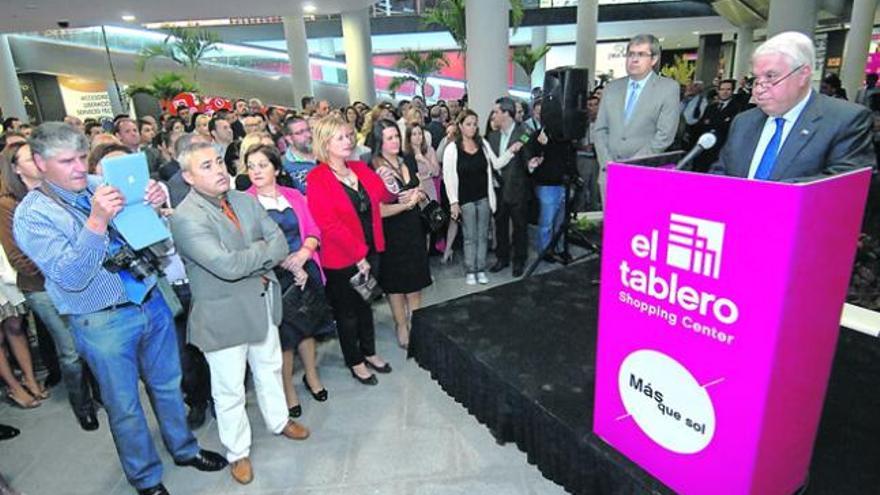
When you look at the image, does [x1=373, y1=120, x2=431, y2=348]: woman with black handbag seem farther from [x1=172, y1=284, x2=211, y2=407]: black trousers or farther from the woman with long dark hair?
[x1=172, y1=284, x2=211, y2=407]: black trousers

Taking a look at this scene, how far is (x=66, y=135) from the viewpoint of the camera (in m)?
1.78

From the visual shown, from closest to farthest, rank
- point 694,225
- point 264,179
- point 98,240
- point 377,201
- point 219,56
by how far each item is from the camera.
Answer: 1. point 694,225
2. point 98,240
3. point 264,179
4. point 377,201
5. point 219,56

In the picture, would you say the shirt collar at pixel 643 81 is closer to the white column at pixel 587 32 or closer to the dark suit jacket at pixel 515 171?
the dark suit jacket at pixel 515 171

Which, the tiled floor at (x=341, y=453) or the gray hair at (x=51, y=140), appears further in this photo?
the tiled floor at (x=341, y=453)

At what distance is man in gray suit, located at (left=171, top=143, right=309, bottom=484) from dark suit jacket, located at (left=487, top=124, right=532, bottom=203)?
98.2 inches

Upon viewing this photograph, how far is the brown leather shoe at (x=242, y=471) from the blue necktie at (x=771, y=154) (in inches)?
96.8

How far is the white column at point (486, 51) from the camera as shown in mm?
5703

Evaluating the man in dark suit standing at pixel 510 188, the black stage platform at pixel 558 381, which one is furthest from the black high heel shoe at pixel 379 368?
the man in dark suit standing at pixel 510 188

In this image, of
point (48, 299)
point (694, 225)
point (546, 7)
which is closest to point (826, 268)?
point (694, 225)

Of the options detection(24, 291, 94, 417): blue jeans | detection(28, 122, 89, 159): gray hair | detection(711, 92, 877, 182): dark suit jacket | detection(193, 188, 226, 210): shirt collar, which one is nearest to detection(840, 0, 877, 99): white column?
detection(711, 92, 877, 182): dark suit jacket

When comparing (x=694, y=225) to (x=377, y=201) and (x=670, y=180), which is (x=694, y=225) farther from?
(x=377, y=201)

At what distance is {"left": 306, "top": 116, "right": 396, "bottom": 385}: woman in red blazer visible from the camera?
8.73ft

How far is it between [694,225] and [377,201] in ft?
6.78

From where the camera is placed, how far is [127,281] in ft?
6.36
